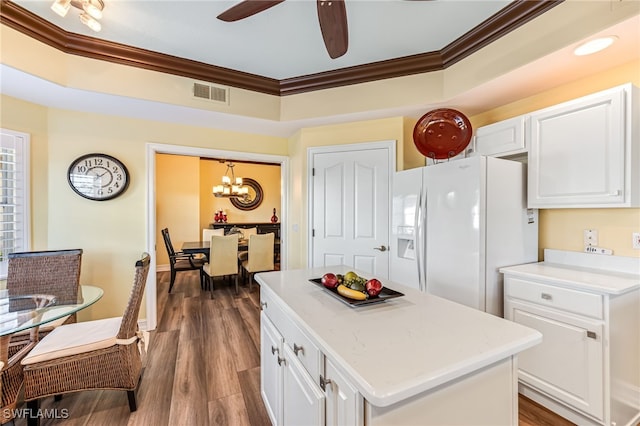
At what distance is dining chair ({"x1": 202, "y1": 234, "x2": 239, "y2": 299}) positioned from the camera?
409 centimetres

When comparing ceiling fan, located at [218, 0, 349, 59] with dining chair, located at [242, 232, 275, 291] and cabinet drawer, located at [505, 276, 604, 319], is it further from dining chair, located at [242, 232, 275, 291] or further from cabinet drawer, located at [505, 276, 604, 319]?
dining chair, located at [242, 232, 275, 291]

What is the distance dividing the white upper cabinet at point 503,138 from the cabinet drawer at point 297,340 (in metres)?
2.16

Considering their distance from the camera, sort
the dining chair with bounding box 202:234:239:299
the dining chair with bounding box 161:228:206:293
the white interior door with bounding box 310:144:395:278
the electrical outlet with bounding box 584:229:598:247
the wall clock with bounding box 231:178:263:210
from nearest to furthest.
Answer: the electrical outlet with bounding box 584:229:598:247, the white interior door with bounding box 310:144:395:278, the dining chair with bounding box 202:234:239:299, the dining chair with bounding box 161:228:206:293, the wall clock with bounding box 231:178:263:210

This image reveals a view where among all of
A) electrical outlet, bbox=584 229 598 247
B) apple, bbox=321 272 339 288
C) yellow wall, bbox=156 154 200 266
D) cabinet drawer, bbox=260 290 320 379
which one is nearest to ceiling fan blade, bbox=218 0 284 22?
apple, bbox=321 272 339 288

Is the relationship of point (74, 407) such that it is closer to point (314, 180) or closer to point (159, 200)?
point (314, 180)

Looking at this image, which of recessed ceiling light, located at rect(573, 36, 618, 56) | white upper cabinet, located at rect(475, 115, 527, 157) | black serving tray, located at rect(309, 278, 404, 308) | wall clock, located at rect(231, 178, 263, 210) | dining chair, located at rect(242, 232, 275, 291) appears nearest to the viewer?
black serving tray, located at rect(309, 278, 404, 308)

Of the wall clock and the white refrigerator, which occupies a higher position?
the wall clock

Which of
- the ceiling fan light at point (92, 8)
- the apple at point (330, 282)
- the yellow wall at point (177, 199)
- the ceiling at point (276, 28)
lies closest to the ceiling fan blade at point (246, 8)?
the ceiling at point (276, 28)

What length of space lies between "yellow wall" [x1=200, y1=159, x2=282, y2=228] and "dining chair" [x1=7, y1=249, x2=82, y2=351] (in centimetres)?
445

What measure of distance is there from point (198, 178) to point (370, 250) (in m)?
4.73

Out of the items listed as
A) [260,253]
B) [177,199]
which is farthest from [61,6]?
[177,199]

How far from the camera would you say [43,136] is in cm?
263

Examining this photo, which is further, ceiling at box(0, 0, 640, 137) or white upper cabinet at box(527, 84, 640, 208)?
ceiling at box(0, 0, 640, 137)

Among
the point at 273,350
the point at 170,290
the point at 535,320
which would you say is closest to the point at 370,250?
the point at 535,320
